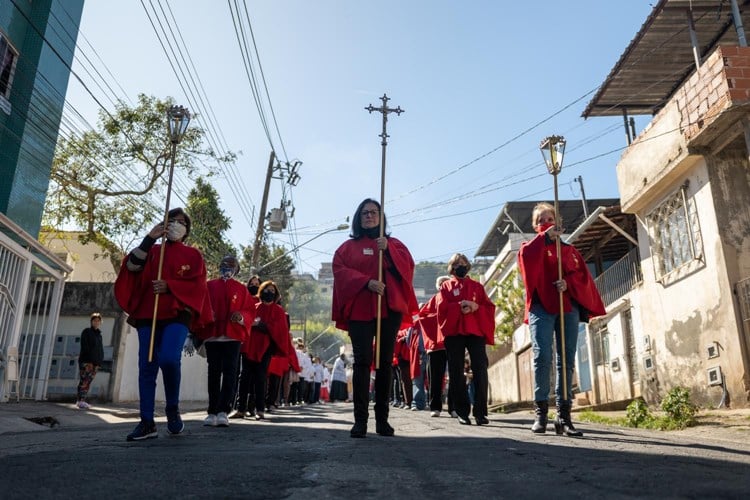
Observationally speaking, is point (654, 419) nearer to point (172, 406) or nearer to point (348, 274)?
point (348, 274)

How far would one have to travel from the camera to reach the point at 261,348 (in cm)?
872

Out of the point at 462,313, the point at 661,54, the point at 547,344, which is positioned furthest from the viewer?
the point at 661,54

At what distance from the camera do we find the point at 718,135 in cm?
1010

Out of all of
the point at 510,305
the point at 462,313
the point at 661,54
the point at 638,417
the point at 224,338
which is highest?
the point at 661,54

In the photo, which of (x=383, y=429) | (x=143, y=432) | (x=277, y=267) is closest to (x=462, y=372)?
(x=383, y=429)

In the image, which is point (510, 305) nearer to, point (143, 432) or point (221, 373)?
point (221, 373)

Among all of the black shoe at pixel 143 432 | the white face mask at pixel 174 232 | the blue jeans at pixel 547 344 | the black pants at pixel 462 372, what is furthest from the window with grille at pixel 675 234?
the black shoe at pixel 143 432

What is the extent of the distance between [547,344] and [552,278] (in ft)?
1.93

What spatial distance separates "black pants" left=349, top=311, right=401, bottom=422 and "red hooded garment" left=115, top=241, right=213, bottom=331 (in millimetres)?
1299

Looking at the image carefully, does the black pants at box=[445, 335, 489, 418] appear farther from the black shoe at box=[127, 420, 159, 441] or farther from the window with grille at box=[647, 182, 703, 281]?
the window with grille at box=[647, 182, 703, 281]

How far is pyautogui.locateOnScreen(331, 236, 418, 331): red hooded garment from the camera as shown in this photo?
16.9 ft

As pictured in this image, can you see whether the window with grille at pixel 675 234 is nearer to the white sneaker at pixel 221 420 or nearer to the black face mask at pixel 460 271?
the black face mask at pixel 460 271

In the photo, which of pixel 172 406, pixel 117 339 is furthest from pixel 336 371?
pixel 172 406

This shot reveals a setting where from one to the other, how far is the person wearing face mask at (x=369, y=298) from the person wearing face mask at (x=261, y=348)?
3.55m
